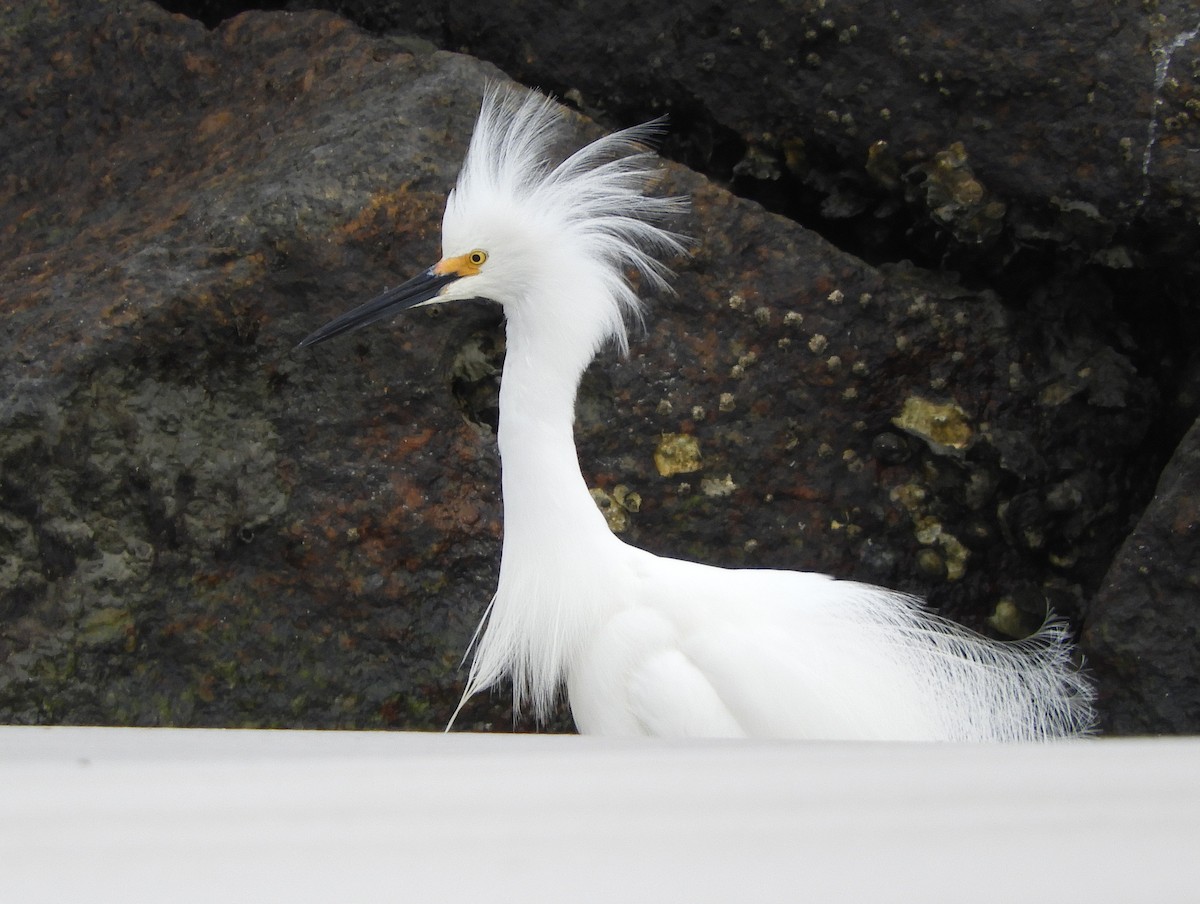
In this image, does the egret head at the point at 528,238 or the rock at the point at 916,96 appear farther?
the rock at the point at 916,96

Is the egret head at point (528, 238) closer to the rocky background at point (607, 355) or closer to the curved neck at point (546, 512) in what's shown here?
the curved neck at point (546, 512)

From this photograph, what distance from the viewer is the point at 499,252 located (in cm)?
161

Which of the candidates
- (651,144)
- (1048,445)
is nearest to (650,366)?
(651,144)

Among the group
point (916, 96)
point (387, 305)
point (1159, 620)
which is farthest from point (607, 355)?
point (1159, 620)

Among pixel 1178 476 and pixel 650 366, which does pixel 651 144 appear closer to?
pixel 650 366

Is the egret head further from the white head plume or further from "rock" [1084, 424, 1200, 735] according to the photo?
"rock" [1084, 424, 1200, 735]

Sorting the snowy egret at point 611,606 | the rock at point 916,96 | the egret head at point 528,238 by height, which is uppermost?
the rock at point 916,96

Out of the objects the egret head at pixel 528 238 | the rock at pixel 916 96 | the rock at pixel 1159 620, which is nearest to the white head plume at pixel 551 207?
the egret head at pixel 528 238

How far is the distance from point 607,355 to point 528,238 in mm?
274

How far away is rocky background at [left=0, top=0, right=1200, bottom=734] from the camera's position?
1646 mm

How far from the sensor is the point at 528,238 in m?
1.61

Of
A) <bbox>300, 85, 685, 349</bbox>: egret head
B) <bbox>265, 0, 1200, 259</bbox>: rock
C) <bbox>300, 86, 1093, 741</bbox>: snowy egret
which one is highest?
<bbox>265, 0, 1200, 259</bbox>: rock

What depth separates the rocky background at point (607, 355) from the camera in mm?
1646

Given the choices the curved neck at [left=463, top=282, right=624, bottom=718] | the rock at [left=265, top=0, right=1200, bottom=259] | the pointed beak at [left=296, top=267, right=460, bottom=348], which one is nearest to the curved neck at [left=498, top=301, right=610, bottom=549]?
the curved neck at [left=463, top=282, right=624, bottom=718]
